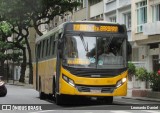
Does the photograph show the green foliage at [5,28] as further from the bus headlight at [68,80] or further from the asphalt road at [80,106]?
the bus headlight at [68,80]

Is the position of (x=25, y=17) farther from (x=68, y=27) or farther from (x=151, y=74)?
(x=68, y=27)

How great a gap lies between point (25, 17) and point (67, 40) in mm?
33603

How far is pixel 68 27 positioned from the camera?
21.2m

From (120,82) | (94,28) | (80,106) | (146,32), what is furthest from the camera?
(146,32)

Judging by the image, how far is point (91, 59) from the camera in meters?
20.9

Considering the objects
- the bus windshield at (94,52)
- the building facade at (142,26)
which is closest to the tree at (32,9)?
the building facade at (142,26)

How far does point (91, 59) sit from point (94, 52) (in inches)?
12.0

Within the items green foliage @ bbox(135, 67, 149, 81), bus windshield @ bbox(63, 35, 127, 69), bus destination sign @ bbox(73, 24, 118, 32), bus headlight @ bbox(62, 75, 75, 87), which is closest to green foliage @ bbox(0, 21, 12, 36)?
green foliage @ bbox(135, 67, 149, 81)

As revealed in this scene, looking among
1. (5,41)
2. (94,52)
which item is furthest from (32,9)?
(94,52)

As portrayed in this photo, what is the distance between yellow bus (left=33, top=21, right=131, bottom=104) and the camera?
20750 millimetres

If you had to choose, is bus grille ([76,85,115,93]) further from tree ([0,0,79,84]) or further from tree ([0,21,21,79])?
tree ([0,21,21,79])

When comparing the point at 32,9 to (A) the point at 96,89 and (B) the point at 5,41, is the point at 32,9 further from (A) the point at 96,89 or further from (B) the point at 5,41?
(A) the point at 96,89

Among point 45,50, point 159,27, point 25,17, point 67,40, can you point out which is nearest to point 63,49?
point 67,40

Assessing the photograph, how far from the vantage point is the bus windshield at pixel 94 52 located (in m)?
20.8
